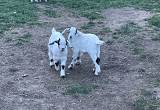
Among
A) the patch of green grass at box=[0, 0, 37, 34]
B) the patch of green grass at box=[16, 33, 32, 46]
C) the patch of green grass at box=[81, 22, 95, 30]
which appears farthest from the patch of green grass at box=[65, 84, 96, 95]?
the patch of green grass at box=[81, 22, 95, 30]

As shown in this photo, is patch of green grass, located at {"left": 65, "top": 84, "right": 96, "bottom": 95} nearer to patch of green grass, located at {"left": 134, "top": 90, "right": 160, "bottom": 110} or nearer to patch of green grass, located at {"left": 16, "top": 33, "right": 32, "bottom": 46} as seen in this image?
patch of green grass, located at {"left": 134, "top": 90, "right": 160, "bottom": 110}

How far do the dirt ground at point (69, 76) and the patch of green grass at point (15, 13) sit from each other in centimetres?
56

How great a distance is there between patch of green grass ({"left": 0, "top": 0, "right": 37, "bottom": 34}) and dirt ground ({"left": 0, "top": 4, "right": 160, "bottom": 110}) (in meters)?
0.56

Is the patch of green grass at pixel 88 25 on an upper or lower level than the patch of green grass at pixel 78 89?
upper

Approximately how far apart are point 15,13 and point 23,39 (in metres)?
2.59

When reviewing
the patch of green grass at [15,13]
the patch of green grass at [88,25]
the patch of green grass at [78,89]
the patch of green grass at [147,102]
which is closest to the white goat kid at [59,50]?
the patch of green grass at [78,89]

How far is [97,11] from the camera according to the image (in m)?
14.1

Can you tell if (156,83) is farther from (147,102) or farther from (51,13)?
(51,13)

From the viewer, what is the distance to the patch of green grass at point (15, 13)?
12.4m

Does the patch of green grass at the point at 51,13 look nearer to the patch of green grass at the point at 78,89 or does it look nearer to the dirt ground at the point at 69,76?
the dirt ground at the point at 69,76

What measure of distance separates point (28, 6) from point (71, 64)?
5706 mm

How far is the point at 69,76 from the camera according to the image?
8688mm

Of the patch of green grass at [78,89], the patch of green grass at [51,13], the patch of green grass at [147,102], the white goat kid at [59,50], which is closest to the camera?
the patch of green grass at [147,102]

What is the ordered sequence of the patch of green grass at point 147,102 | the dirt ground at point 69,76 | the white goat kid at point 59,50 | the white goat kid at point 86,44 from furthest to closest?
the white goat kid at point 86,44 → the white goat kid at point 59,50 → the dirt ground at point 69,76 → the patch of green grass at point 147,102
